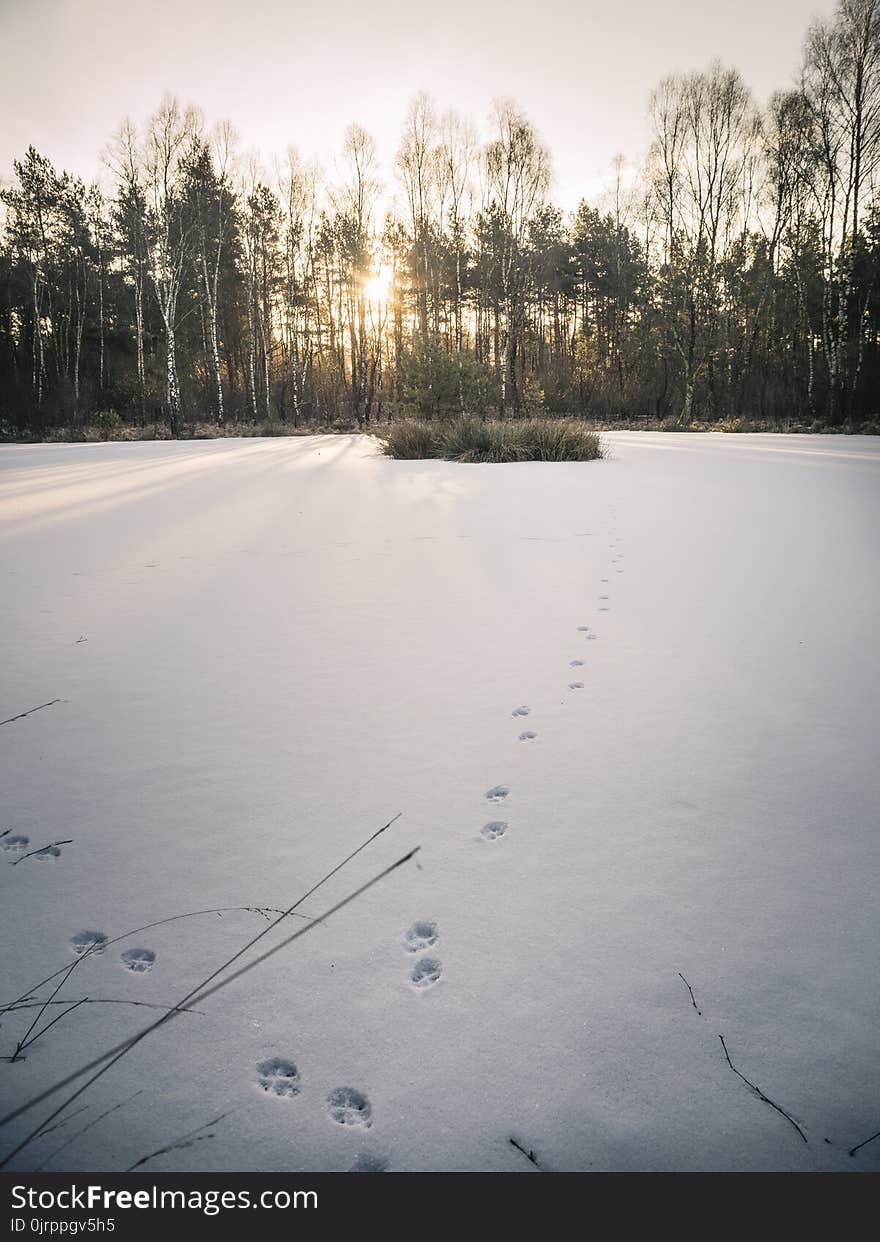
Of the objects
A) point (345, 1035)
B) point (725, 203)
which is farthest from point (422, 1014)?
point (725, 203)

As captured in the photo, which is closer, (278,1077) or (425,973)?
(278,1077)

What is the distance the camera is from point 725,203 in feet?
62.6

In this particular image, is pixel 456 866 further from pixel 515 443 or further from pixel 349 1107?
pixel 515 443

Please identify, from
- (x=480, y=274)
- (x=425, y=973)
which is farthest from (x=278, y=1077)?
(x=480, y=274)

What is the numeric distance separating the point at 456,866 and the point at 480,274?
25.2 meters

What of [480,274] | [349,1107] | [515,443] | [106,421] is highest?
[480,274]

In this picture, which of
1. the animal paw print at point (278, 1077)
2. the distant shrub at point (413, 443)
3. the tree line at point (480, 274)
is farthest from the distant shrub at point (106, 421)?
the animal paw print at point (278, 1077)

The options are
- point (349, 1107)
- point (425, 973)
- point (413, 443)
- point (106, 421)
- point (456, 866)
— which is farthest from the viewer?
point (106, 421)

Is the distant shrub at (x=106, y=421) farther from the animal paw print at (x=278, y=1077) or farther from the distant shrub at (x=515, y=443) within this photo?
the animal paw print at (x=278, y=1077)

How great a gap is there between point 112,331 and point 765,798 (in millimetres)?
25913

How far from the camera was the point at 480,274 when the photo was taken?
2270 centimetres

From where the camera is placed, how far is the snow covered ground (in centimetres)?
72

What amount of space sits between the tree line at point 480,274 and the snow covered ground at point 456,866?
468 inches

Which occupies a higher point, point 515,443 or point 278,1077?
point 515,443
